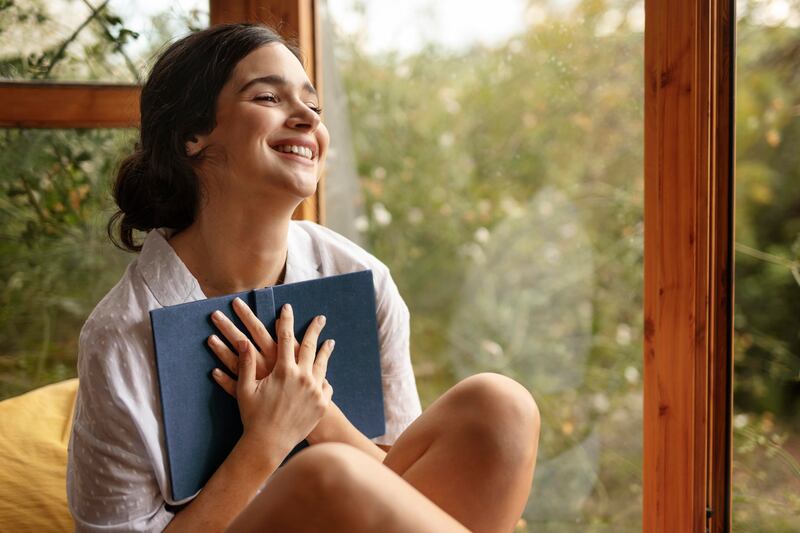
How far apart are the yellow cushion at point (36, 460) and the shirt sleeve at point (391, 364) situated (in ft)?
1.92

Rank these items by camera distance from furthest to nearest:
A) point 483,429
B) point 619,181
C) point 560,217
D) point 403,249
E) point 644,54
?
point 403,249 < point 560,217 < point 619,181 < point 644,54 < point 483,429

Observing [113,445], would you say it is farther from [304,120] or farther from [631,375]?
[631,375]

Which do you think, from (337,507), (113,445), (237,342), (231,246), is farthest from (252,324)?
(337,507)

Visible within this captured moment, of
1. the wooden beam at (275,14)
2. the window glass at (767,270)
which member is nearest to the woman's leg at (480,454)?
the window glass at (767,270)

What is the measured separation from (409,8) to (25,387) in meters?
1.24

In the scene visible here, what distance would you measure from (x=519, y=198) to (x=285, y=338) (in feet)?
2.80

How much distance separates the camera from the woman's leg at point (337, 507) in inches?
35.1

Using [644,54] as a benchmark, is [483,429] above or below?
below

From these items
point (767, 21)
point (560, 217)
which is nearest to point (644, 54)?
point (767, 21)

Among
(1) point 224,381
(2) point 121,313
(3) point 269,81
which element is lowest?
(1) point 224,381

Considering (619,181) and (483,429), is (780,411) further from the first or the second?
(483,429)

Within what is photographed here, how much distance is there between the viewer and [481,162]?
6.30ft

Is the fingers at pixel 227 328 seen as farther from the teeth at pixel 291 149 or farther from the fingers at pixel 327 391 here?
the teeth at pixel 291 149

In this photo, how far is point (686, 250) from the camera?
1.47 metres
